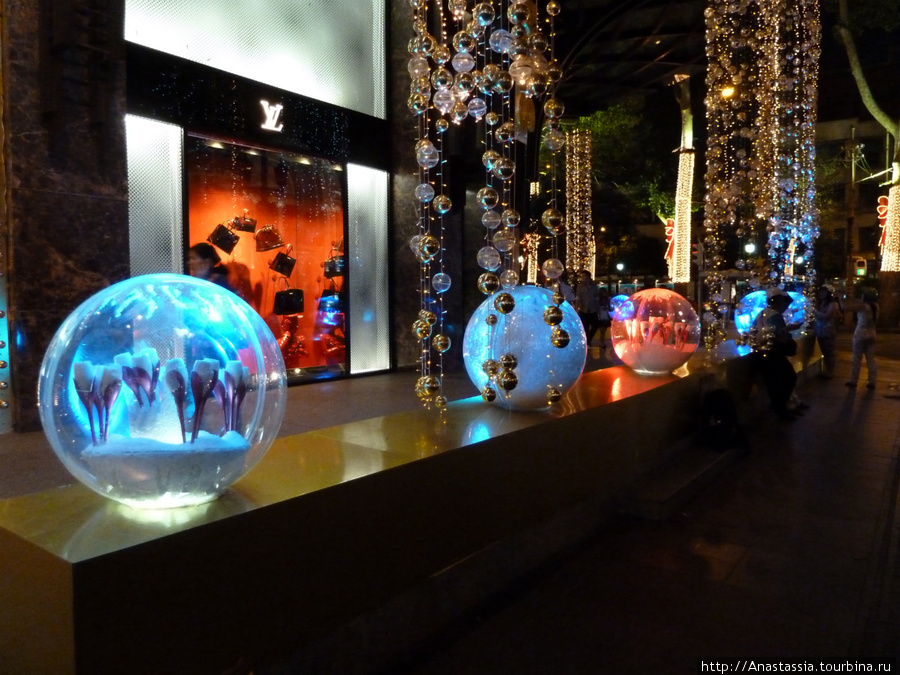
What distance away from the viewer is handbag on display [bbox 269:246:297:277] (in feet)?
30.8

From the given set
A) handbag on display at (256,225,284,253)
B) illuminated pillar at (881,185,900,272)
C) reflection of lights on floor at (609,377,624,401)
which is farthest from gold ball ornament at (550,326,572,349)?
illuminated pillar at (881,185,900,272)

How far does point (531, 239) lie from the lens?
973 centimetres

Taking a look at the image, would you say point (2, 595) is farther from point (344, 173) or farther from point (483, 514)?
point (344, 173)

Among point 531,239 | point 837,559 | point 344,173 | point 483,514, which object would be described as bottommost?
point 837,559

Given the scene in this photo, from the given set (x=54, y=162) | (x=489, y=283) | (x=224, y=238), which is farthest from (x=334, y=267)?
(x=489, y=283)

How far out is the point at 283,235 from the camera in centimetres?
945

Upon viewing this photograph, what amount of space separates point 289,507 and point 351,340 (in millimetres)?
8164

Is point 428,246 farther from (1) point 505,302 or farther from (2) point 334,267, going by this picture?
(2) point 334,267

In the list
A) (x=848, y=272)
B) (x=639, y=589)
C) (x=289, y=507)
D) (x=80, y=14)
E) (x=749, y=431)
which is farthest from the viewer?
(x=848, y=272)

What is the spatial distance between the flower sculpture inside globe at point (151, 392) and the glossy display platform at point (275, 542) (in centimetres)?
14

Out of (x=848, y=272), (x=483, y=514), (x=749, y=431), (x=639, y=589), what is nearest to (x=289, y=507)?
(x=483, y=514)

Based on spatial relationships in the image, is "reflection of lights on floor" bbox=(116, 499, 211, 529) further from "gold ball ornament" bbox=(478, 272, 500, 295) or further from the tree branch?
the tree branch

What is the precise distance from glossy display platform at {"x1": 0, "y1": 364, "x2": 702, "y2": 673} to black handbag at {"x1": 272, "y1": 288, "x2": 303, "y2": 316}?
607 centimetres

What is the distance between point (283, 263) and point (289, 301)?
0.56 meters
